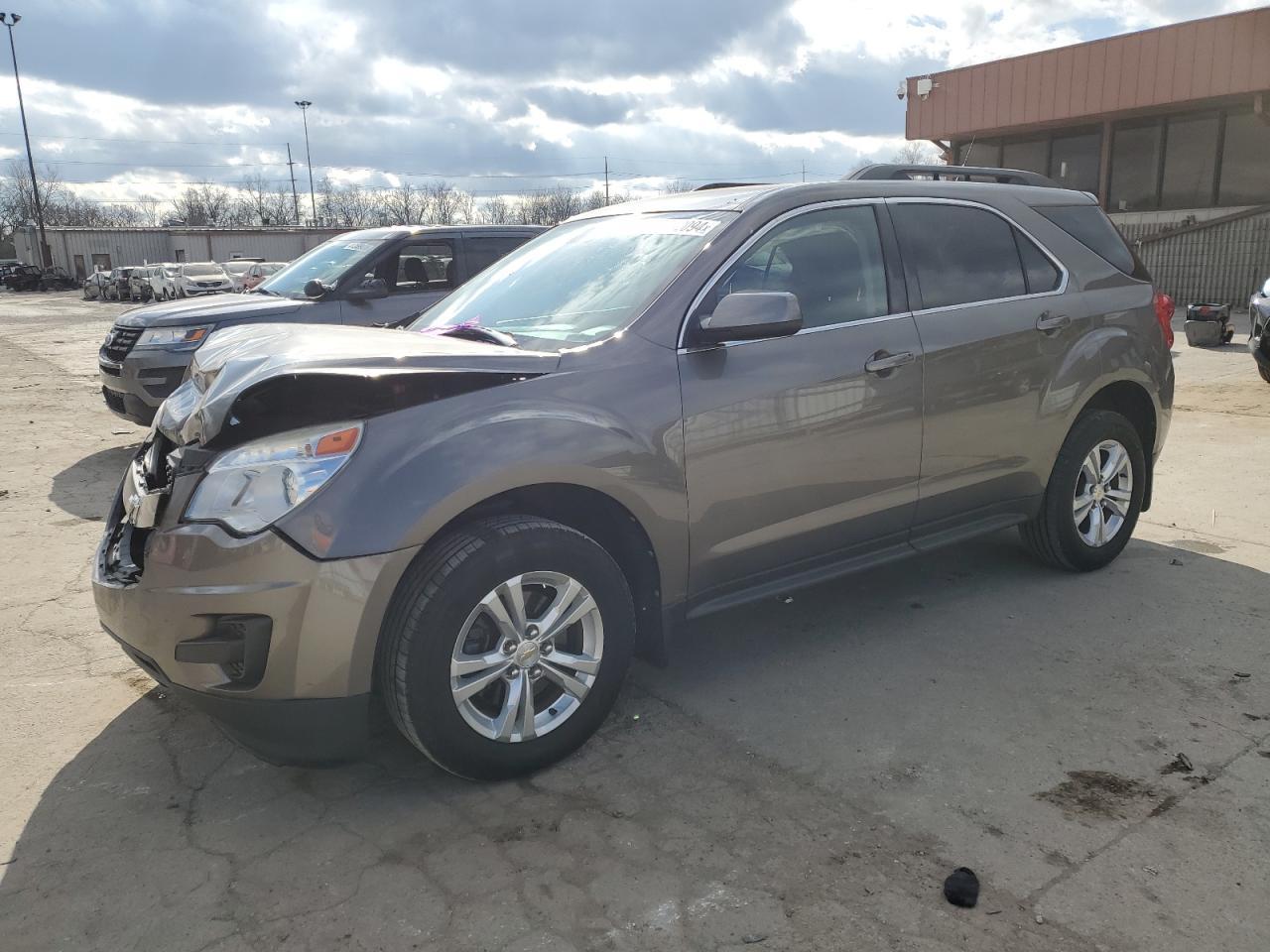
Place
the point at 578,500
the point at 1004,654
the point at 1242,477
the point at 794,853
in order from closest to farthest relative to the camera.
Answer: the point at 794,853
the point at 578,500
the point at 1004,654
the point at 1242,477

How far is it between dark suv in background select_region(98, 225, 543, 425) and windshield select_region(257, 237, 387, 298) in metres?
0.01

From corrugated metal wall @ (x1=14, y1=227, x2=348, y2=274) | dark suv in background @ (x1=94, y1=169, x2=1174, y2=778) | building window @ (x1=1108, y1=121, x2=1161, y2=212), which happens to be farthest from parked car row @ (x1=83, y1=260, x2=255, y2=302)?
dark suv in background @ (x1=94, y1=169, x2=1174, y2=778)

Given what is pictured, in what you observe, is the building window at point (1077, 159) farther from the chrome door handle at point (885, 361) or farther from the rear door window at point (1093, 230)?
the chrome door handle at point (885, 361)

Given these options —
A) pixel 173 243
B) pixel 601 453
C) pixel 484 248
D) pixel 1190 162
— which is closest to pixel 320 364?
pixel 601 453

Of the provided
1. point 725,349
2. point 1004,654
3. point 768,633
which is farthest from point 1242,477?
point 725,349

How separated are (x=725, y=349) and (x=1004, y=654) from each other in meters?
1.74

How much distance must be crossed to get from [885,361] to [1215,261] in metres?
20.2

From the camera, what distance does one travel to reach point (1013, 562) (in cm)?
509

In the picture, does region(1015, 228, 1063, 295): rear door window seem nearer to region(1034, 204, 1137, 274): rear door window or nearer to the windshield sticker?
region(1034, 204, 1137, 274): rear door window

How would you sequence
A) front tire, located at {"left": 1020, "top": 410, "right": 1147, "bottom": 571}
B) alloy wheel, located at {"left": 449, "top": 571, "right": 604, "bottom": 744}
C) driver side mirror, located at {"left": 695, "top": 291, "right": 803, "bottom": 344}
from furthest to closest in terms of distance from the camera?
front tire, located at {"left": 1020, "top": 410, "right": 1147, "bottom": 571} < driver side mirror, located at {"left": 695, "top": 291, "right": 803, "bottom": 344} < alloy wheel, located at {"left": 449, "top": 571, "right": 604, "bottom": 744}

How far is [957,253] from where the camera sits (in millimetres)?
4211

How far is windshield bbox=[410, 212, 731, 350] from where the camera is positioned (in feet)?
11.4

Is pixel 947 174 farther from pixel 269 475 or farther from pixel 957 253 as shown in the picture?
pixel 269 475

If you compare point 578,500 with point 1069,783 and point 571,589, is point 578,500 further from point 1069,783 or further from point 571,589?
point 1069,783
